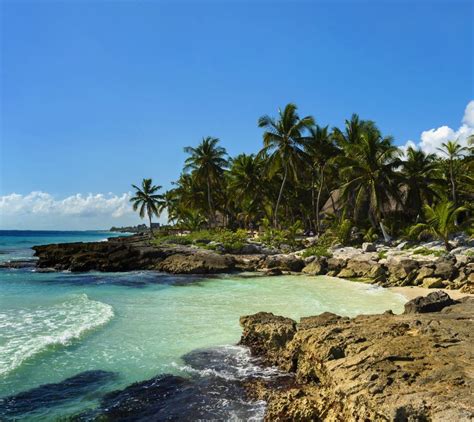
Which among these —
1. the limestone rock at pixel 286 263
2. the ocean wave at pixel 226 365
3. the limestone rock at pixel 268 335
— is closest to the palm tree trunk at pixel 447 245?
the limestone rock at pixel 286 263

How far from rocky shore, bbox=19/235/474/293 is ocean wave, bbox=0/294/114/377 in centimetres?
1246

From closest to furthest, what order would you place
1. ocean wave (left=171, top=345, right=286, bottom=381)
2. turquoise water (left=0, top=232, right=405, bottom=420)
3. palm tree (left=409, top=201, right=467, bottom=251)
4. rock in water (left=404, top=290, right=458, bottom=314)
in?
ocean wave (left=171, top=345, right=286, bottom=381)
turquoise water (left=0, top=232, right=405, bottom=420)
rock in water (left=404, top=290, right=458, bottom=314)
palm tree (left=409, top=201, right=467, bottom=251)

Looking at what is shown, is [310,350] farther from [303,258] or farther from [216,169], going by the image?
[216,169]

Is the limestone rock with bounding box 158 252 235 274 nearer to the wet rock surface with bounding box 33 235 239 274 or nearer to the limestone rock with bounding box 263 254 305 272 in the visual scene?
the wet rock surface with bounding box 33 235 239 274

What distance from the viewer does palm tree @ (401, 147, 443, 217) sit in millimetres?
→ 34500

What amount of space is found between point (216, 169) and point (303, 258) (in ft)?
78.4

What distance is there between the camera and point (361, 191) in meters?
32.5

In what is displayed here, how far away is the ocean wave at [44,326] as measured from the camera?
998 centimetres

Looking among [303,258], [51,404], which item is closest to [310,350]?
[51,404]

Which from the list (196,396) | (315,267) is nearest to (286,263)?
(315,267)

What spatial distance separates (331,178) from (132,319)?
122 ft

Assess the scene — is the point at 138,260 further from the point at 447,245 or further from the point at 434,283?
the point at 447,245

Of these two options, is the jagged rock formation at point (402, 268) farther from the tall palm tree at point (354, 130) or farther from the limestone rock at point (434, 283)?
the tall palm tree at point (354, 130)

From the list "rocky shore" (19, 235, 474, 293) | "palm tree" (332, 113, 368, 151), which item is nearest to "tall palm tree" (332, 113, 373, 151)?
"palm tree" (332, 113, 368, 151)
